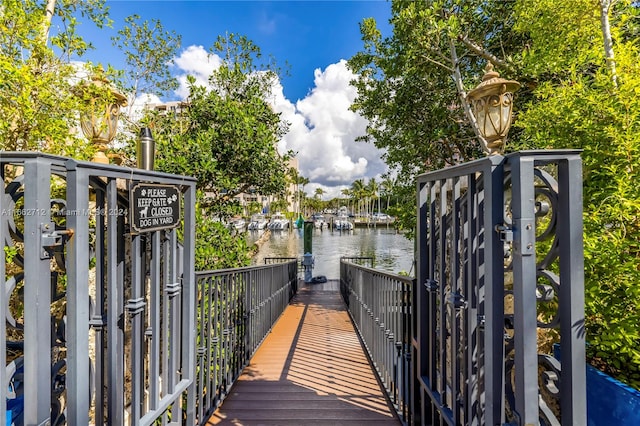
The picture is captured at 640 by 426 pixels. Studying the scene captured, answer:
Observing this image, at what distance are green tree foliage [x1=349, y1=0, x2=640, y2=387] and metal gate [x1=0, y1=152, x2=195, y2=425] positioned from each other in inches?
100

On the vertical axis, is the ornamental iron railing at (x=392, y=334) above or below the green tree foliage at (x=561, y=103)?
below

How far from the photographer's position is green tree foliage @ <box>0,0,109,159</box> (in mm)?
2623

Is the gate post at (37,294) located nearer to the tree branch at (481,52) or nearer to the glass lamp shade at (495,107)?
the glass lamp shade at (495,107)

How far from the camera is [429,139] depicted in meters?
6.05

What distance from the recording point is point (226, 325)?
2662 mm

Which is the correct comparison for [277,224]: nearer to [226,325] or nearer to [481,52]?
[481,52]

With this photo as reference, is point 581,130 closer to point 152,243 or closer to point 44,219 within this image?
point 152,243

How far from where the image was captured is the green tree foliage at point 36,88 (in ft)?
8.61

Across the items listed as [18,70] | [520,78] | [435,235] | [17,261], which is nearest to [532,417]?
[435,235]

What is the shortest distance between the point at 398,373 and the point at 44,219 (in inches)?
96.8

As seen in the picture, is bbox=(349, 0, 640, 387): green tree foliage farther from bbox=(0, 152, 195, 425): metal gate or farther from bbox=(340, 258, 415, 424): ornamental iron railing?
bbox=(0, 152, 195, 425): metal gate

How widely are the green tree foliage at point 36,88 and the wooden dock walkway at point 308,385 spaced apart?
292cm

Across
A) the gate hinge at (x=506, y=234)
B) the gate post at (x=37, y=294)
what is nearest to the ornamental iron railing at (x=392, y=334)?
the gate hinge at (x=506, y=234)

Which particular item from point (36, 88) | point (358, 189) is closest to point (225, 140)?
point (36, 88)
